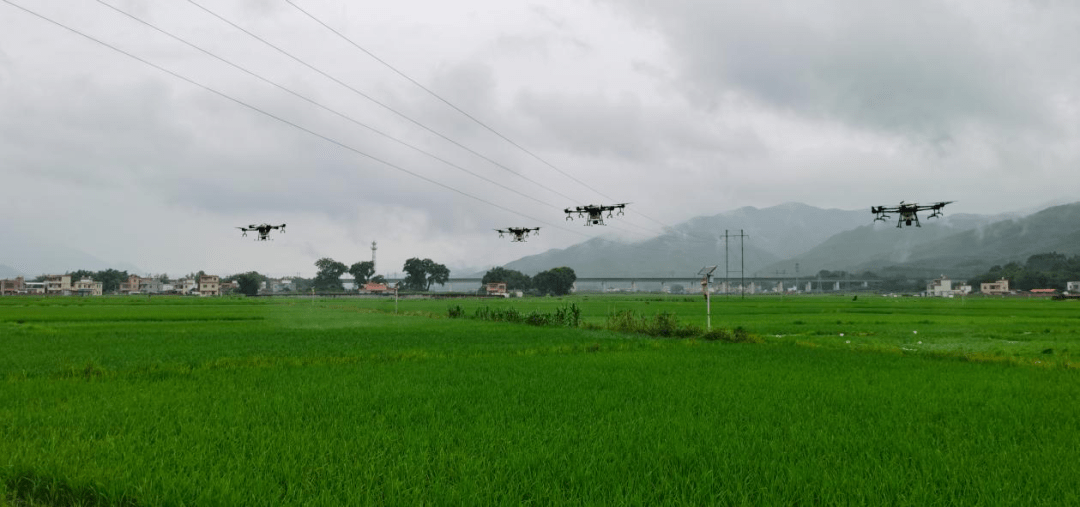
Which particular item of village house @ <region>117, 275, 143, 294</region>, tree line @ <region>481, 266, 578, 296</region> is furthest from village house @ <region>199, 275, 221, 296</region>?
tree line @ <region>481, 266, 578, 296</region>

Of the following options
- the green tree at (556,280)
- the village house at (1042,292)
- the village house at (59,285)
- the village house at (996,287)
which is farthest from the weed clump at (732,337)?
the village house at (59,285)

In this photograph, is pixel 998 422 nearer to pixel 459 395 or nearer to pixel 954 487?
pixel 954 487

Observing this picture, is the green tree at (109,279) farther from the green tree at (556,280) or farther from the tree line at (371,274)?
the green tree at (556,280)

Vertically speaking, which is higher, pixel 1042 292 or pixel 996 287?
pixel 996 287

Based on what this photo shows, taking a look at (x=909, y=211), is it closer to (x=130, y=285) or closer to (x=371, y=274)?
(x=371, y=274)

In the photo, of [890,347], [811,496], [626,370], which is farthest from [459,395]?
[890,347]

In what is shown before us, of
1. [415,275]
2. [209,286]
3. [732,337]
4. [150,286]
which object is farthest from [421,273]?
[732,337]

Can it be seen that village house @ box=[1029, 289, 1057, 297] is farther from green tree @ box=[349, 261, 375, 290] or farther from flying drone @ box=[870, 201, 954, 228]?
green tree @ box=[349, 261, 375, 290]
